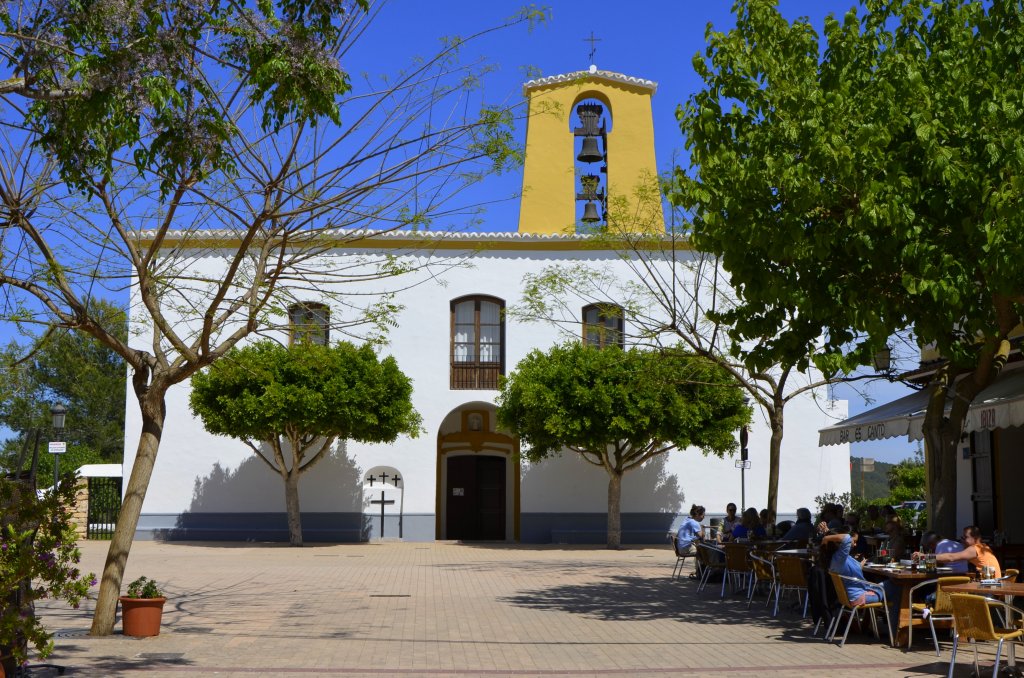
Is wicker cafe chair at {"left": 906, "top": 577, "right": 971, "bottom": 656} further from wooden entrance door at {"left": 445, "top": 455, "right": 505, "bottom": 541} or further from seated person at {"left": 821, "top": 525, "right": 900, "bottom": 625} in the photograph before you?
wooden entrance door at {"left": 445, "top": 455, "right": 505, "bottom": 541}

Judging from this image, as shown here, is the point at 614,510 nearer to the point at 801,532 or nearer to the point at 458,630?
the point at 801,532

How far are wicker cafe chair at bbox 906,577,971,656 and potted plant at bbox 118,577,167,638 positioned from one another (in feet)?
23.5

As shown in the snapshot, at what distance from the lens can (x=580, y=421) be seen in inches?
980

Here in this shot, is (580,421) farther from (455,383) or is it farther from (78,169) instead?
(78,169)

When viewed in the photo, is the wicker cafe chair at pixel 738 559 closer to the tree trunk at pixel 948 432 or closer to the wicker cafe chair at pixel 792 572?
the wicker cafe chair at pixel 792 572

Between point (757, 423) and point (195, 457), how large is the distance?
1461cm

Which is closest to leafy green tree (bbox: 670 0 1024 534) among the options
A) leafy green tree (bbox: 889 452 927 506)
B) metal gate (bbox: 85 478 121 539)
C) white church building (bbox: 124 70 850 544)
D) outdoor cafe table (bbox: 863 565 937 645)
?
outdoor cafe table (bbox: 863 565 937 645)

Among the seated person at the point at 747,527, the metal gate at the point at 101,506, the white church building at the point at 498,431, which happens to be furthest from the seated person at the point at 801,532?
the metal gate at the point at 101,506

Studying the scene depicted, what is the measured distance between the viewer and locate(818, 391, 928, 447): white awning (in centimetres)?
1531

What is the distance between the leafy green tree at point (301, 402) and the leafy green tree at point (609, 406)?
2826 mm

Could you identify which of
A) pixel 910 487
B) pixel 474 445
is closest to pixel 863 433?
pixel 474 445

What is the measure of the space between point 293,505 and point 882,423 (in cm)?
1529

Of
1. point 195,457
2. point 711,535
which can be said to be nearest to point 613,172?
point 711,535

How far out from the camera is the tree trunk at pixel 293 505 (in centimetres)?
2642
